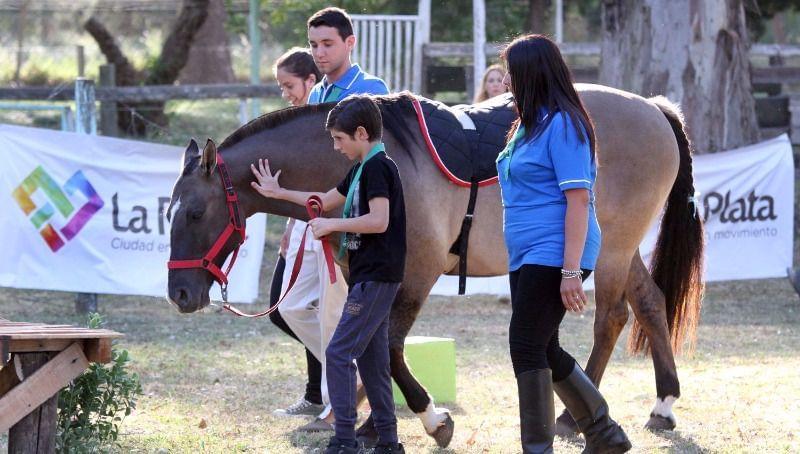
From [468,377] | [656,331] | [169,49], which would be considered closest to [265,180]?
[656,331]

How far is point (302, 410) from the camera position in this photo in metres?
5.79

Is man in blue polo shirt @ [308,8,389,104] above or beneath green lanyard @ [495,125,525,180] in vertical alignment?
above

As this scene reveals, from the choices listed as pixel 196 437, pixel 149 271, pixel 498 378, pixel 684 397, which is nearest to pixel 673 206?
pixel 684 397

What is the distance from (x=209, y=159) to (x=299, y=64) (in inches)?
49.5

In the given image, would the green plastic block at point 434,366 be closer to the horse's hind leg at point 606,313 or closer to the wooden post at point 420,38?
the horse's hind leg at point 606,313

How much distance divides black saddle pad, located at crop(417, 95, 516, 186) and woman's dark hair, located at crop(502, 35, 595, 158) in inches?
44.9

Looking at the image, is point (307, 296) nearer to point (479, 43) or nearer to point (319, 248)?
point (319, 248)

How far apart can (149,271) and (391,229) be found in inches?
194

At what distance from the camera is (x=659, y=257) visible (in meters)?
5.74

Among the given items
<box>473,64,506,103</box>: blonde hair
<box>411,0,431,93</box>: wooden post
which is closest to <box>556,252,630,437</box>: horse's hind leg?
<box>473,64,506,103</box>: blonde hair

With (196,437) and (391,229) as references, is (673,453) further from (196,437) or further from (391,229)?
(196,437)

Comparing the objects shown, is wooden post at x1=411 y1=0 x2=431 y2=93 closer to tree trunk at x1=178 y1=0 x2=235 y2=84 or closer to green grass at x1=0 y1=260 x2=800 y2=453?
green grass at x1=0 y1=260 x2=800 y2=453

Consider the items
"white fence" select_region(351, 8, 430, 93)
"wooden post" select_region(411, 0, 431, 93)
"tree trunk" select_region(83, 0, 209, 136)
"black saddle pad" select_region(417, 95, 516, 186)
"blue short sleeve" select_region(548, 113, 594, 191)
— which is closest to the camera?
"blue short sleeve" select_region(548, 113, 594, 191)

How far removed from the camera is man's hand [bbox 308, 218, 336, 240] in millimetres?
4246
